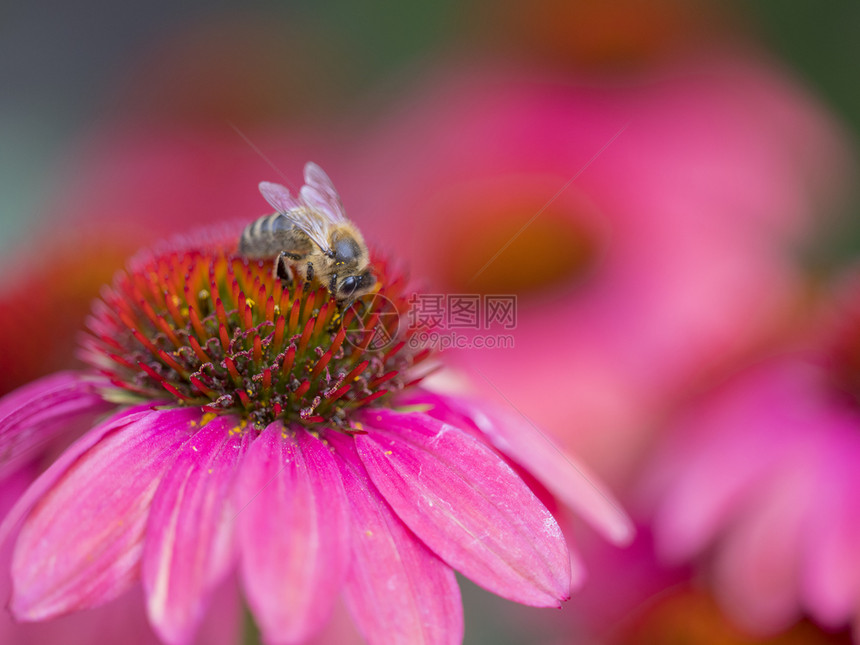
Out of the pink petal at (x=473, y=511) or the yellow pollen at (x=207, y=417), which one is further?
the yellow pollen at (x=207, y=417)

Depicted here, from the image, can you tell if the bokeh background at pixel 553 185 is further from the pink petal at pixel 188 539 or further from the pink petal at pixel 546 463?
the pink petal at pixel 188 539

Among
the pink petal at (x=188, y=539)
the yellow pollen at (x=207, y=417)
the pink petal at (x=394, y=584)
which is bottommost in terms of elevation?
the yellow pollen at (x=207, y=417)

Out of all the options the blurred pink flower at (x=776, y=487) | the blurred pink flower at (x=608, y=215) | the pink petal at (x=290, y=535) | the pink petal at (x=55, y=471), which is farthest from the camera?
the blurred pink flower at (x=608, y=215)

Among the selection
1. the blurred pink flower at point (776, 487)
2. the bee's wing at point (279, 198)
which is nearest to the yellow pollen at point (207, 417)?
the bee's wing at point (279, 198)

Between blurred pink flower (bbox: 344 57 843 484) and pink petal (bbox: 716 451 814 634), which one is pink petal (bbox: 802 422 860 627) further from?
blurred pink flower (bbox: 344 57 843 484)

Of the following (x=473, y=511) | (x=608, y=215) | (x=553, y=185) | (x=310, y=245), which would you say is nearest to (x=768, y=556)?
(x=473, y=511)

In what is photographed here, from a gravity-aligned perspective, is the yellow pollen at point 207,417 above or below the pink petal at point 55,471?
above
